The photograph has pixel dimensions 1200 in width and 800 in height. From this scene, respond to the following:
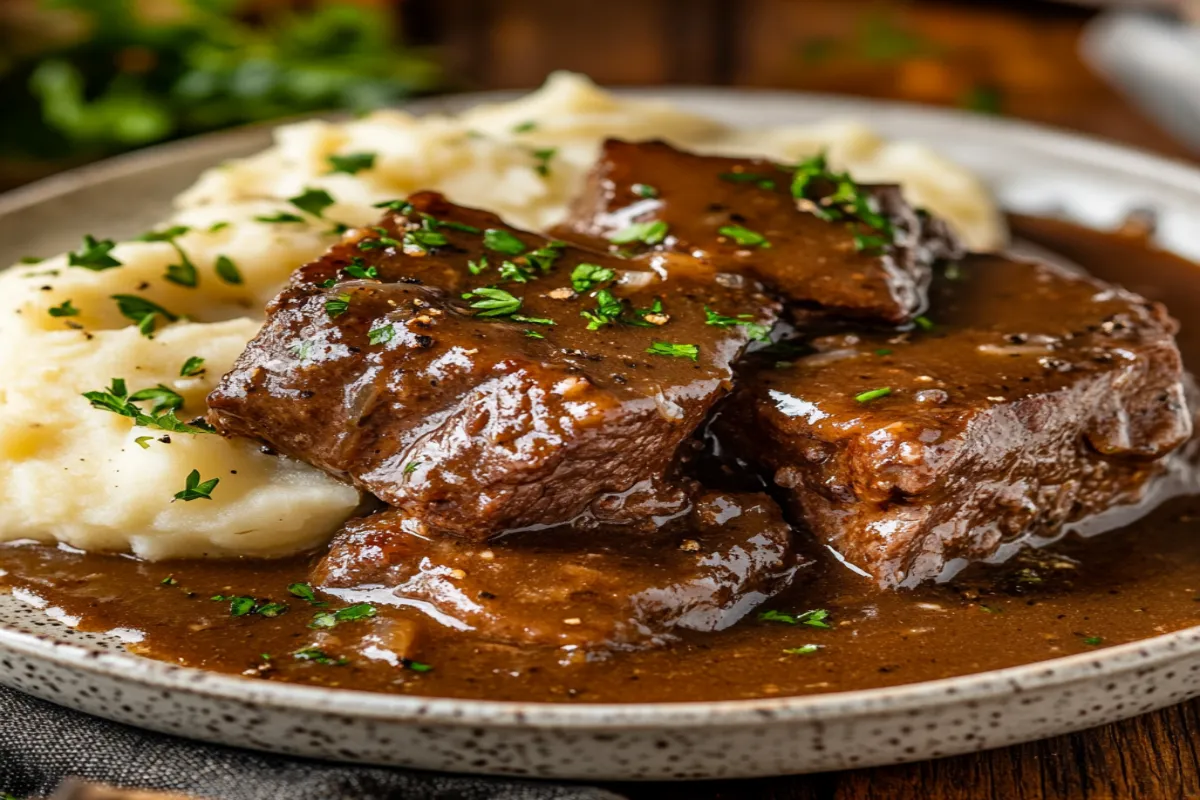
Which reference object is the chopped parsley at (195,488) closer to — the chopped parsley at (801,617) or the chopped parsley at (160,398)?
the chopped parsley at (160,398)

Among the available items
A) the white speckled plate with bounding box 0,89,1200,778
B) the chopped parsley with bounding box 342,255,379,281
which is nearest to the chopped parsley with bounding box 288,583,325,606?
the white speckled plate with bounding box 0,89,1200,778

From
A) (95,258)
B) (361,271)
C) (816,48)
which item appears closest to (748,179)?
(361,271)

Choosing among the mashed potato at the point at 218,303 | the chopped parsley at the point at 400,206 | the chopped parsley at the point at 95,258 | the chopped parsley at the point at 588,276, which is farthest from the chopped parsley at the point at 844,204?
the chopped parsley at the point at 95,258

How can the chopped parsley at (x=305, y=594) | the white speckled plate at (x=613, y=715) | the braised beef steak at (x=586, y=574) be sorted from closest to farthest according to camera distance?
the white speckled plate at (x=613, y=715) → the braised beef steak at (x=586, y=574) → the chopped parsley at (x=305, y=594)

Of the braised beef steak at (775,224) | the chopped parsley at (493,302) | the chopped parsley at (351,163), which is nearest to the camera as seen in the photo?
the chopped parsley at (493,302)

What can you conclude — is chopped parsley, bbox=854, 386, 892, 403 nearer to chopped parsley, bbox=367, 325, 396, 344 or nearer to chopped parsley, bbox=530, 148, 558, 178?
chopped parsley, bbox=367, 325, 396, 344

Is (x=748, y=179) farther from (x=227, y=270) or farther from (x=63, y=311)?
(x=63, y=311)
